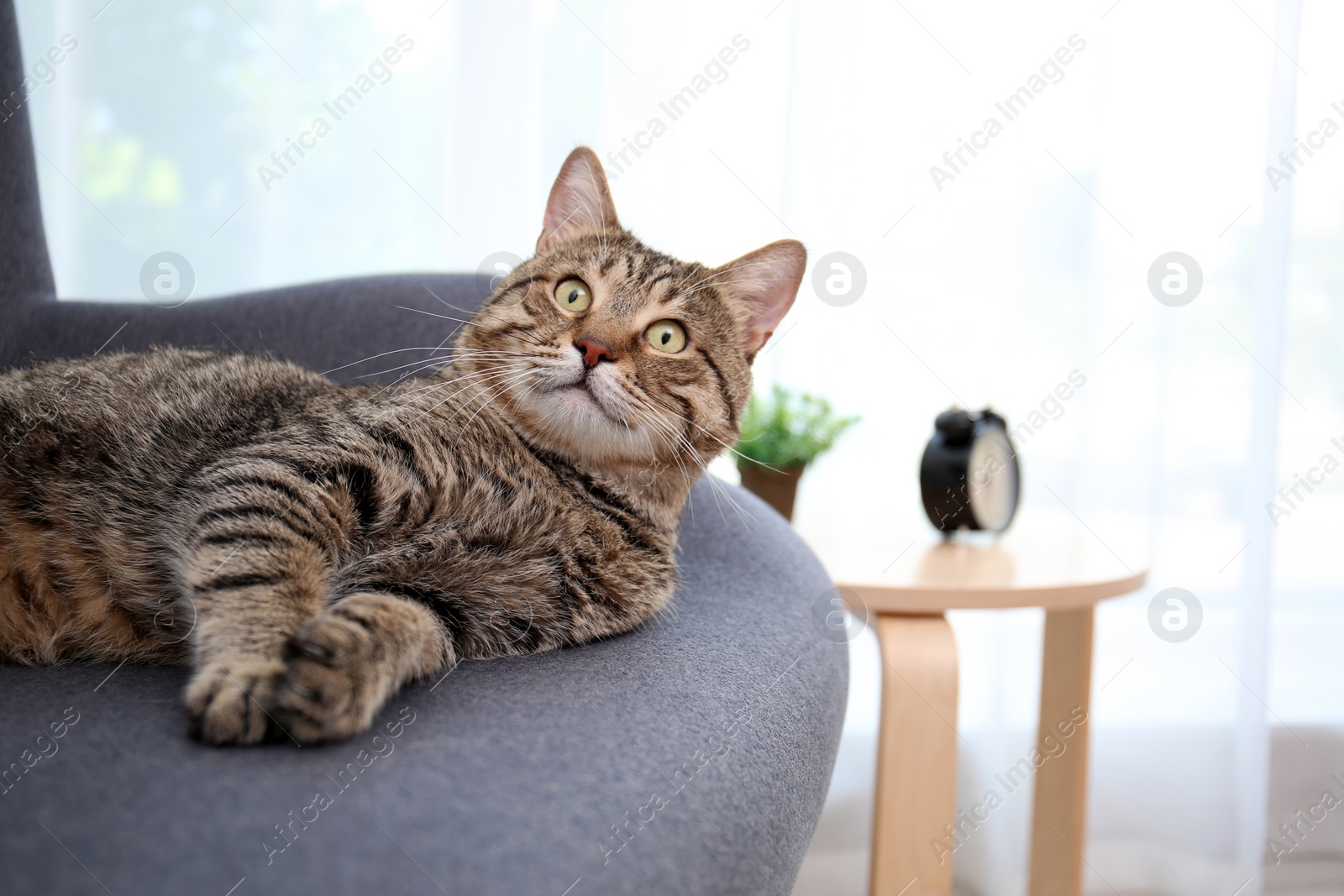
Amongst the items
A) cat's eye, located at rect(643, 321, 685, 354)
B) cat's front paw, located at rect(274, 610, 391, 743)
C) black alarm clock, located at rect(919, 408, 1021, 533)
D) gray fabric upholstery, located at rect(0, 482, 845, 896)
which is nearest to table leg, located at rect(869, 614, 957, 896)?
gray fabric upholstery, located at rect(0, 482, 845, 896)

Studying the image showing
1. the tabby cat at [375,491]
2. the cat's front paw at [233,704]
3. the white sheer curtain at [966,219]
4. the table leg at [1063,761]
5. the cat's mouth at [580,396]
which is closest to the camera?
the cat's front paw at [233,704]

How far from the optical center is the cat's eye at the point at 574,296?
1110 mm

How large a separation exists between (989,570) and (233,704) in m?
1.20

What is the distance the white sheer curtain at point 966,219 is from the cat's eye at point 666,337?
79cm

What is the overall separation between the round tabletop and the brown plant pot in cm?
9

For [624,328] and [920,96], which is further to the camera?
[920,96]

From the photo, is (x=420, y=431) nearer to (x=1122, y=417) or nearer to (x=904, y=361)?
(x=904, y=361)

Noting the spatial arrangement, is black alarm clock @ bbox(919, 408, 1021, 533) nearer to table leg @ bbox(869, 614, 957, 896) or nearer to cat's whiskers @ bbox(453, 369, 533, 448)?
table leg @ bbox(869, 614, 957, 896)

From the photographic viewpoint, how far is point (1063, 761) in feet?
5.20

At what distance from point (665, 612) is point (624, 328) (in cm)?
36

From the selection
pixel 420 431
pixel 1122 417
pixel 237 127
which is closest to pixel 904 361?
pixel 1122 417

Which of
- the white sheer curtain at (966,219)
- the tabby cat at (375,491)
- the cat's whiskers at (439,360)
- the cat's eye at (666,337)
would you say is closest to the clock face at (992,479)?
the white sheer curtain at (966,219)

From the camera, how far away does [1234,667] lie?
190 centimetres

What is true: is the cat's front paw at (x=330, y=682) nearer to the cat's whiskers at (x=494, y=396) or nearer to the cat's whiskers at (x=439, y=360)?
the cat's whiskers at (x=494, y=396)
